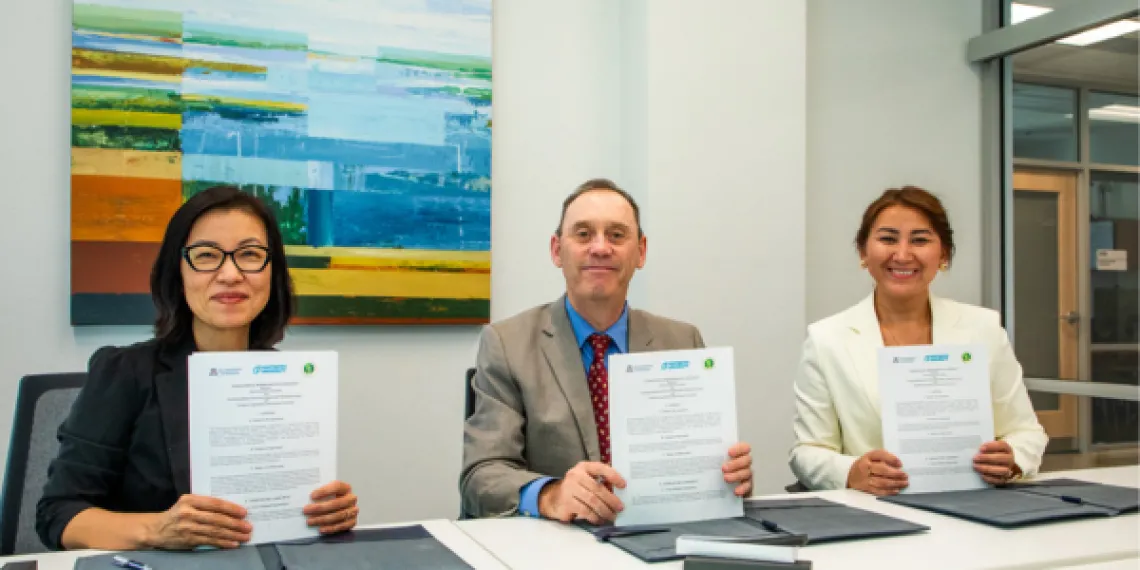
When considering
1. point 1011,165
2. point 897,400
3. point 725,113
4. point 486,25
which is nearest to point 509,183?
point 486,25

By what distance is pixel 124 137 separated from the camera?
2902 millimetres

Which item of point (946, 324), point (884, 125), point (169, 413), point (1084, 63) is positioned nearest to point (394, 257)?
point (169, 413)

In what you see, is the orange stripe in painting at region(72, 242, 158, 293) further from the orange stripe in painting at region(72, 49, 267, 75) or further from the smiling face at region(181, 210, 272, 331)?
the smiling face at region(181, 210, 272, 331)

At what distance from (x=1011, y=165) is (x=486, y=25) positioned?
9.16 ft

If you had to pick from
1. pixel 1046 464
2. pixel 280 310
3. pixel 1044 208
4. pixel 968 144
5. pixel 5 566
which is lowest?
pixel 1046 464

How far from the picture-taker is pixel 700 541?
1392mm

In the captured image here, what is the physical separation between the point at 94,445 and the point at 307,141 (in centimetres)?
170

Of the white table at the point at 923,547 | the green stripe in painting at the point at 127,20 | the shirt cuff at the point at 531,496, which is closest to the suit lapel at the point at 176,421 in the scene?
the white table at the point at 923,547

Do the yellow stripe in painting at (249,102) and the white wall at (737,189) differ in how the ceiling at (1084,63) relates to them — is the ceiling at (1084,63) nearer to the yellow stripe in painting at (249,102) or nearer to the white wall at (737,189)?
the white wall at (737,189)

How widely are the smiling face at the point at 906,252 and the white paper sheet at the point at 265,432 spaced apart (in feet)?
5.44

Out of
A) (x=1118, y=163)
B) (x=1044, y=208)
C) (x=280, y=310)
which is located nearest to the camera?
(x=280, y=310)

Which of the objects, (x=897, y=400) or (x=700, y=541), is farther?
(x=897, y=400)

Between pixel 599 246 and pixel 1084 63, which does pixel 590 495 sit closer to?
pixel 599 246

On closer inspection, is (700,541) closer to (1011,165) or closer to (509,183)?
(509,183)
